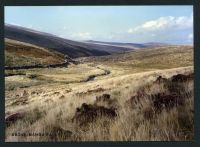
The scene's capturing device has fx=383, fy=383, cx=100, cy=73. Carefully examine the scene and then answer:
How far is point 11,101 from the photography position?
8602mm

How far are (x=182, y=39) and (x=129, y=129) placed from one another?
98.5 inches

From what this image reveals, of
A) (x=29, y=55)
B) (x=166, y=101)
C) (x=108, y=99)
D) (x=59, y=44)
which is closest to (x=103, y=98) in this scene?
(x=108, y=99)

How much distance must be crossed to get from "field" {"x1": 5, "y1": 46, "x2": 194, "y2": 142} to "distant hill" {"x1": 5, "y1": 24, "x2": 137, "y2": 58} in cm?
19

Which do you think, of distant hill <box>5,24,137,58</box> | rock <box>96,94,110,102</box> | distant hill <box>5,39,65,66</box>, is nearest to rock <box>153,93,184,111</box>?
rock <box>96,94,110,102</box>

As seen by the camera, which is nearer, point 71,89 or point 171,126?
point 171,126

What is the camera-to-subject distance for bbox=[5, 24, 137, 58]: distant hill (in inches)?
344

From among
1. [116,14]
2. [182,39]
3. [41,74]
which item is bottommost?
[41,74]

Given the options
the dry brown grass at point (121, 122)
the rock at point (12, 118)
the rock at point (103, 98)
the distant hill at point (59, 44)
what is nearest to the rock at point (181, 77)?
the dry brown grass at point (121, 122)

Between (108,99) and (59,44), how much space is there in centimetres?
178

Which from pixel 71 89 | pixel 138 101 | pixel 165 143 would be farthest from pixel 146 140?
pixel 71 89

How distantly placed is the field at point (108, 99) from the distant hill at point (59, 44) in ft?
0.63

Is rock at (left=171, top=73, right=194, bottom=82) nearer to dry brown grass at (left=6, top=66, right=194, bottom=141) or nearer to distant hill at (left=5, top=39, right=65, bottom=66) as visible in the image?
dry brown grass at (left=6, top=66, right=194, bottom=141)

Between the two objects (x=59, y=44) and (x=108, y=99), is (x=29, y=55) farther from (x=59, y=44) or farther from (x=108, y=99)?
(x=108, y=99)

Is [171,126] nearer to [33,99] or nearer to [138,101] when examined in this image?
[138,101]
